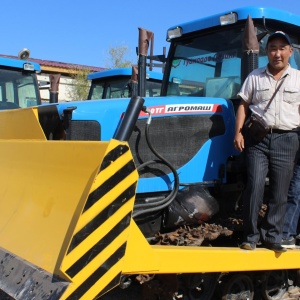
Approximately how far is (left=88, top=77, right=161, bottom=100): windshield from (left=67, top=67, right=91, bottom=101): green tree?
10287mm

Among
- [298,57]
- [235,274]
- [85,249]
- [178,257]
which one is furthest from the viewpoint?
[298,57]

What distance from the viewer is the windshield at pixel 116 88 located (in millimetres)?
9750

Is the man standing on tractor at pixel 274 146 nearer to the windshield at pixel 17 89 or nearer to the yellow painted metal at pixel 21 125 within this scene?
the yellow painted metal at pixel 21 125

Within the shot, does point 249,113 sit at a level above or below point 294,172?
above

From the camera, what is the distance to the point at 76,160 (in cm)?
282

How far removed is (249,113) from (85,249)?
1.81 meters

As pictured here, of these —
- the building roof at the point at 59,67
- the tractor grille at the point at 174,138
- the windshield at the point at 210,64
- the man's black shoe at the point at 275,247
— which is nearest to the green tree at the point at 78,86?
the building roof at the point at 59,67

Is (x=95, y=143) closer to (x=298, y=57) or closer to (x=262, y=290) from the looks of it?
(x=262, y=290)

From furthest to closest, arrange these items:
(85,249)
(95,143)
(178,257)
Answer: (178,257) < (95,143) < (85,249)

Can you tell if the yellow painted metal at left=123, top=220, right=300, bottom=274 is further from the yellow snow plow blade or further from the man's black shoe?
the yellow snow plow blade

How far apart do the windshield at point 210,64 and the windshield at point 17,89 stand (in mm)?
4416

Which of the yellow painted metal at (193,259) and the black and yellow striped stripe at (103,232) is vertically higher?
the black and yellow striped stripe at (103,232)

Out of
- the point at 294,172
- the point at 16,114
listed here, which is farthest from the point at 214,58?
the point at 16,114

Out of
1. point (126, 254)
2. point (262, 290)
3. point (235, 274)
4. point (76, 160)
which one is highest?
point (76, 160)
